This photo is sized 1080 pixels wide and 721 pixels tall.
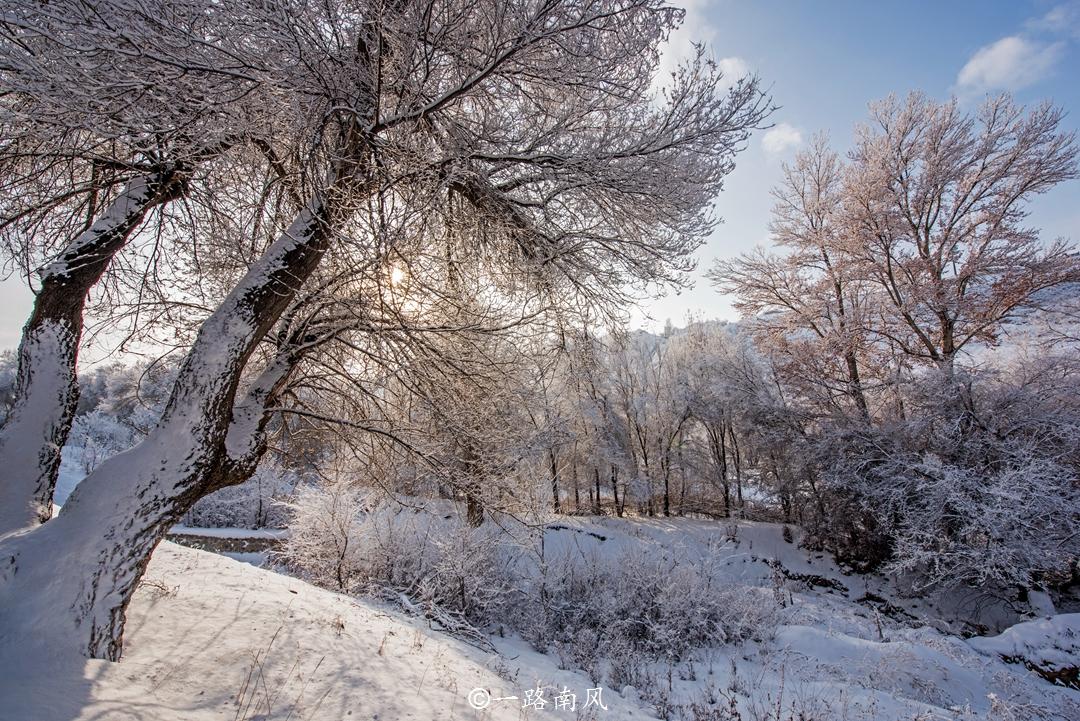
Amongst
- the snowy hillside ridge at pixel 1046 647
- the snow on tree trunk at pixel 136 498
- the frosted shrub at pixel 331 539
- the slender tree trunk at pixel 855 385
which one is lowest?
the snowy hillside ridge at pixel 1046 647

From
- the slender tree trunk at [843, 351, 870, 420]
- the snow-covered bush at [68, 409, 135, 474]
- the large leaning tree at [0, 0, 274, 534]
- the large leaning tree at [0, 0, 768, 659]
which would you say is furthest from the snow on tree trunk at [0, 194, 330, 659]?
the snow-covered bush at [68, 409, 135, 474]

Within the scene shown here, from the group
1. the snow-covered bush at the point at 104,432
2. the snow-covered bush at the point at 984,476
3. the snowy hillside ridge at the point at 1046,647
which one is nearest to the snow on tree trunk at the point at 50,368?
the snowy hillside ridge at the point at 1046,647

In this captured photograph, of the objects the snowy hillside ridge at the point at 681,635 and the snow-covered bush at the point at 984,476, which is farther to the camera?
the snow-covered bush at the point at 984,476

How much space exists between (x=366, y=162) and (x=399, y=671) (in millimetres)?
4225

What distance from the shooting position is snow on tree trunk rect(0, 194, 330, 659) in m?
2.84

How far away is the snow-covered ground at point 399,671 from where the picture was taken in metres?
2.72

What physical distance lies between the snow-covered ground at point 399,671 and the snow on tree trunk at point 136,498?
0.89 feet

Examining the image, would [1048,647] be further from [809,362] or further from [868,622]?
[809,362]

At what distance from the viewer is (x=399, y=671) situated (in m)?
3.80

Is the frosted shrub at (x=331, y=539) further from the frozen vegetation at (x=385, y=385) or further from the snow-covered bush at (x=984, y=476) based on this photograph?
the snow-covered bush at (x=984, y=476)

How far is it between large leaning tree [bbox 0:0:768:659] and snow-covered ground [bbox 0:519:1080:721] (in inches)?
21.3

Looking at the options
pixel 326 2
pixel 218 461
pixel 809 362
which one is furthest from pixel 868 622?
pixel 326 2

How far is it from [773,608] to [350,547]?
764 cm

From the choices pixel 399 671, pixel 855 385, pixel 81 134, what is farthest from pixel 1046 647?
pixel 81 134
